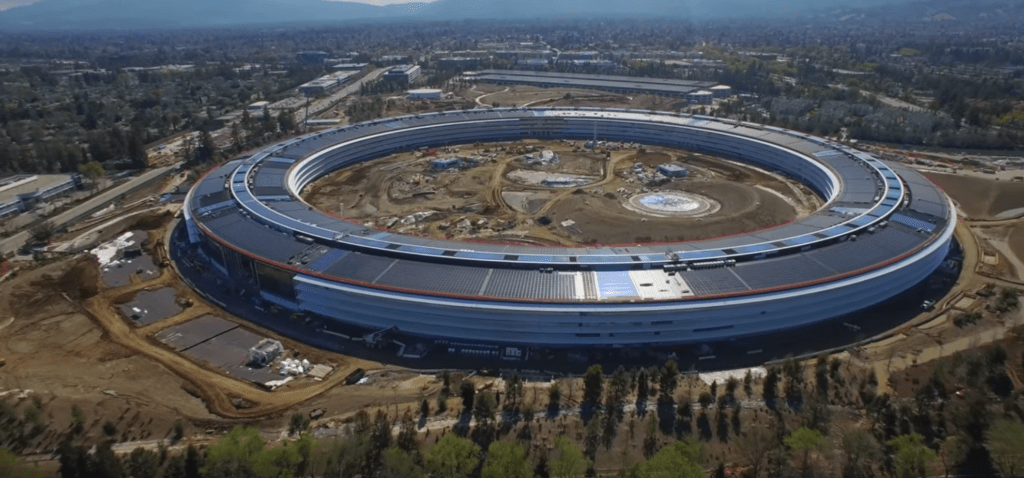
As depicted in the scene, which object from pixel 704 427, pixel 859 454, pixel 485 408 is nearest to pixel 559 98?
pixel 704 427

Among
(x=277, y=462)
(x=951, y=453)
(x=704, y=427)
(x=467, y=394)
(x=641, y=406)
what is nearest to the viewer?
(x=277, y=462)

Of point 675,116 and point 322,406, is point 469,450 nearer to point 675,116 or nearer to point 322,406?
point 322,406

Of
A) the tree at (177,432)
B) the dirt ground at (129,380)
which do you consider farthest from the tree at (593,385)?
the tree at (177,432)

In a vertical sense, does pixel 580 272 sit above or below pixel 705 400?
above

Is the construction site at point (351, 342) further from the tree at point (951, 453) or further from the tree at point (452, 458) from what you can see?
the tree at point (951, 453)

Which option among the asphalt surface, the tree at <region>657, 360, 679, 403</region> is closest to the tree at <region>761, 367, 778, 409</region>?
the asphalt surface

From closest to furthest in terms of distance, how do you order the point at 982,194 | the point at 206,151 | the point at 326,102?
the point at 982,194, the point at 206,151, the point at 326,102

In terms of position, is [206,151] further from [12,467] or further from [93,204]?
[12,467]
